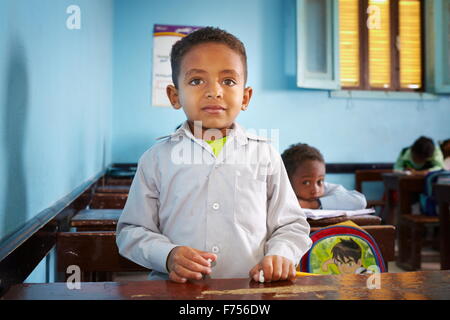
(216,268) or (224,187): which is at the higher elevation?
(224,187)

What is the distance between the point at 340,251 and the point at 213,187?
65 cm

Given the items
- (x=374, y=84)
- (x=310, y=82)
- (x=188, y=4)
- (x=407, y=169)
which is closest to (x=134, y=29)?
(x=188, y=4)

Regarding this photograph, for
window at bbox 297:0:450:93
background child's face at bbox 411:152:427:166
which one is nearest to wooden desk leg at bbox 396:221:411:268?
background child's face at bbox 411:152:427:166

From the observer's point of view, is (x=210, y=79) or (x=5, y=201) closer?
(x=5, y=201)

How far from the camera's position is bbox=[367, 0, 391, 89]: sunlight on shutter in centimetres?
531

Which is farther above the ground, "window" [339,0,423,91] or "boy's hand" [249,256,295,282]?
"window" [339,0,423,91]

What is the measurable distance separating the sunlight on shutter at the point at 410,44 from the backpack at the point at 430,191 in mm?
2095

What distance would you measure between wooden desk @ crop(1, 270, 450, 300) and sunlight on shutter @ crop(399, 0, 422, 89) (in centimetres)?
528

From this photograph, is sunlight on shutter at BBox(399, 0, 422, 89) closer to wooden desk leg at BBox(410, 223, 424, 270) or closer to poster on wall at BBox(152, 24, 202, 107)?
wooden desk leg at BBox(410, 223, 424, 270)

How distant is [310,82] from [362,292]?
4.55m

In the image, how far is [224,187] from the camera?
100 cm

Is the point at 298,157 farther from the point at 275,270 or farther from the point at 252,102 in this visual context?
the point at 252,102
